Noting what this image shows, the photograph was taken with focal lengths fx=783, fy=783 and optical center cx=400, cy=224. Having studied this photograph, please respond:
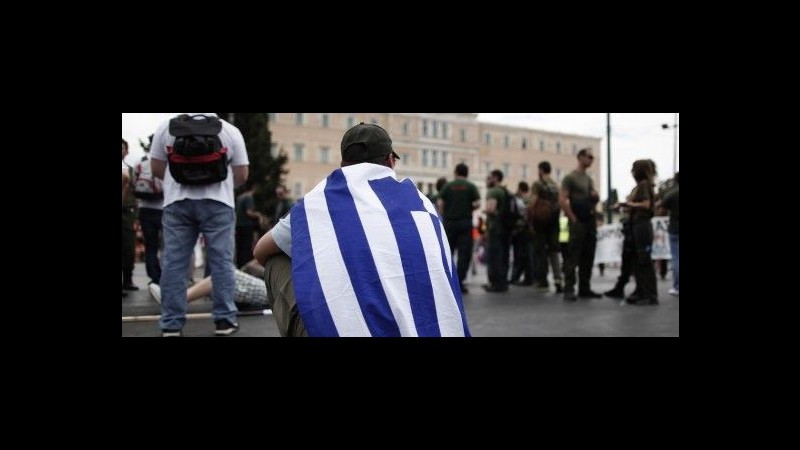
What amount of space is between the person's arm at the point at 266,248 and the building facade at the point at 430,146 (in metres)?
74.2

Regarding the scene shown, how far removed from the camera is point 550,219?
451 inches

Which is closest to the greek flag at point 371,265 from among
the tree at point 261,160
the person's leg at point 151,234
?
the person's leg at point 151,234

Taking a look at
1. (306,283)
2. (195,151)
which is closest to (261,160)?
(195,151)

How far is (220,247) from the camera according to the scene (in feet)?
19.2

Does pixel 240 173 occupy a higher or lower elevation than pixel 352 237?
higher

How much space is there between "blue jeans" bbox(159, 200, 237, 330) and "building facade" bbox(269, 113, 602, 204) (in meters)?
71.3

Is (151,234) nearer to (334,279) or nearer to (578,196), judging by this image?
(578,196)

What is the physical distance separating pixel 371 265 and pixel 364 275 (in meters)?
0.04
